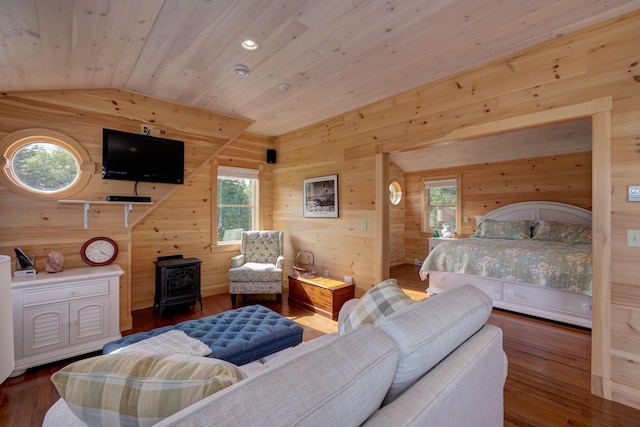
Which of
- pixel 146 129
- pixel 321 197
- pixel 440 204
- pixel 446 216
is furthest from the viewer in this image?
pixel 440 204

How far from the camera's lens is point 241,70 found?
101 inches

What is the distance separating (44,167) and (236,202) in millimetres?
2410

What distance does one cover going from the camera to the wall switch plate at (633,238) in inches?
76.0

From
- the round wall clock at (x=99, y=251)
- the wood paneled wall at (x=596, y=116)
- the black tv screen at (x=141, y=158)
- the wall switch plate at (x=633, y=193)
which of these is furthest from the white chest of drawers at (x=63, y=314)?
the wall switch plate at (x=633, y=193)

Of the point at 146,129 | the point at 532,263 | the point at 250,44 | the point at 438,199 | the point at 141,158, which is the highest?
the point at 250,44

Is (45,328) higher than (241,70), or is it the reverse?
(241,70)

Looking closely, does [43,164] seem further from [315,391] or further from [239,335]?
[315,391]

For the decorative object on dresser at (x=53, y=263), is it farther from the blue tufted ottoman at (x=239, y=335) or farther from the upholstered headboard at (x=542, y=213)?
the upholstered headboard at (x=542, y=213)

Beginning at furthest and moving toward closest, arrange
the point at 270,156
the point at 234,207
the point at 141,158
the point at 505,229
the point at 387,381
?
the point at 505,229 → the point at 270,156 → the point at 234,207 → the point at 141,158 → the point at 387,381

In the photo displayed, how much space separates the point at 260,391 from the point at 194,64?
269 centimetres

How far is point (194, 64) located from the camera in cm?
248

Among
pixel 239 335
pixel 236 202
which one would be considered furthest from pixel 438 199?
pixel 239 335

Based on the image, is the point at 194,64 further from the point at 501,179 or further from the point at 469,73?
the point at 501,179

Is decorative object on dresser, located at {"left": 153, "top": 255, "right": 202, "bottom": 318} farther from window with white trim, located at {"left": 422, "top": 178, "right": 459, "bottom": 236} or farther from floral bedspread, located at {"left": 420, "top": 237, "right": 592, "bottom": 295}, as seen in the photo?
window with white trim, located at {"left": 422, "top": 178, "right": 459, "bottom": 236}
